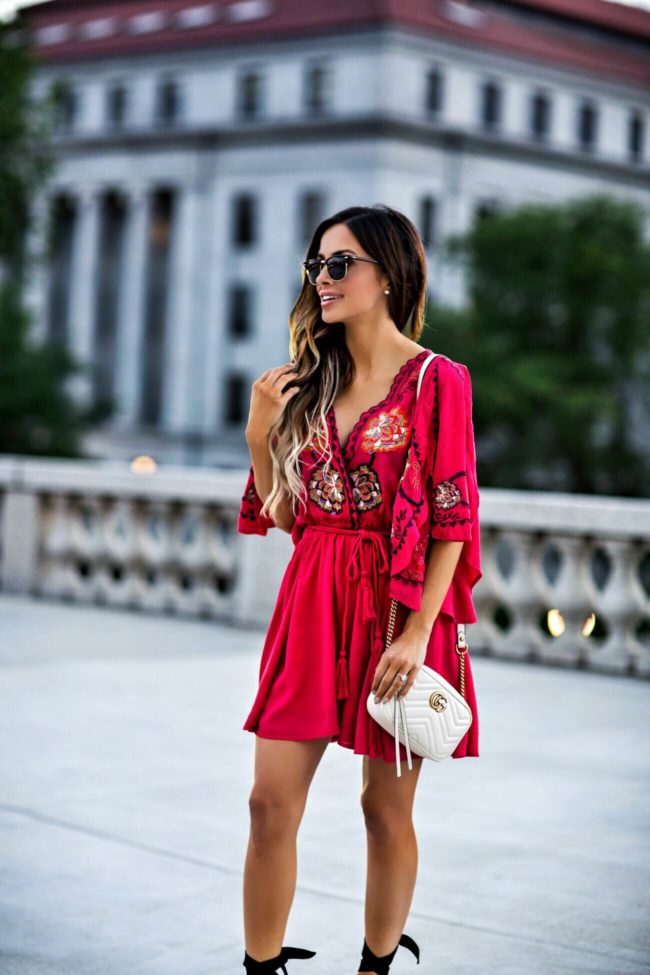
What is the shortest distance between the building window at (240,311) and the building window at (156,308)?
437 centimetres

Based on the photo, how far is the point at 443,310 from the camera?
190ft

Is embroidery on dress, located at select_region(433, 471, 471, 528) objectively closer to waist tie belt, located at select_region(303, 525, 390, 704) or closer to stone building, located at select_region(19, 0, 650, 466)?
waist tie belt, located at select_region(303, 525, 390, 704)

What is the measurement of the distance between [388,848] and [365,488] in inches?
34.6

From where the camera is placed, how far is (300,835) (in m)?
6.06

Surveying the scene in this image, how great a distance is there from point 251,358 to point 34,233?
4584 cm

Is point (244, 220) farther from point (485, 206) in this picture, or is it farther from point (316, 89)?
point (485, 206)

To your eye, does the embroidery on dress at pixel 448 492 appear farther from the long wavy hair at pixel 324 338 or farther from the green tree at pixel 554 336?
the green tree at pixel 554 336

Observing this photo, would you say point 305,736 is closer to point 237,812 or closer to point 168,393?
point 237,812

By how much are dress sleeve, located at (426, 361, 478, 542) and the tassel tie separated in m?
0.14

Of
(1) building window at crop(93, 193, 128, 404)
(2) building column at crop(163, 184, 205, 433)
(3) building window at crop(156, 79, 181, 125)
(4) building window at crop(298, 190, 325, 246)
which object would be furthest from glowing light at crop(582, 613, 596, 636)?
(1) building window at crop(93, 193, 128, 404)

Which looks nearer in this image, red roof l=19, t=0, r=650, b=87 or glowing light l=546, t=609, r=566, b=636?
glowing light l=546, t=609, r=566, b=636

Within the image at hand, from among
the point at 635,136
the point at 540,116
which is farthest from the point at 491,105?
the point at 635,136

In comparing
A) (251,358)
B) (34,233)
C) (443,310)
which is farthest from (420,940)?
(251,358)

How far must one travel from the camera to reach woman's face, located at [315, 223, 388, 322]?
13.7ft
